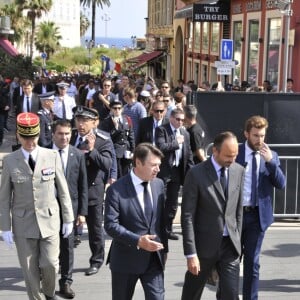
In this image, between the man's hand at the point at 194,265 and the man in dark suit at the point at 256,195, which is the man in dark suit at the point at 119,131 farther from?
the man's hand at the point at 194,265

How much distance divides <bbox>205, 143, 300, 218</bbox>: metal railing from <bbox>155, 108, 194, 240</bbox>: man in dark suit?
2.79ft

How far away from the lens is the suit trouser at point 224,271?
536 cm

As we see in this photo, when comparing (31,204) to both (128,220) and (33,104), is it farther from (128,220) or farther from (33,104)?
(33,104)

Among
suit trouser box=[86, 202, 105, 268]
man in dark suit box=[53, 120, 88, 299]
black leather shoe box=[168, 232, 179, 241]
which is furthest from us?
black leather shoe box=[168, 232, 179, 241]

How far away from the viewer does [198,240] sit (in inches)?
209

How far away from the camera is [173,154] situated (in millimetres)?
8570

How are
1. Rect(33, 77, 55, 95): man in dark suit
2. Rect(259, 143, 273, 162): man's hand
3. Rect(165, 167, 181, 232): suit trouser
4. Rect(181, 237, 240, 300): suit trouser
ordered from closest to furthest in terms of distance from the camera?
Rect(181, 237, 240, 300): suit trouser, Rect(259, 143, 273, 162): man's hand, Rect(165, 167, 181, 232): suit trouser, Rect(33, 77, 55, 95): man in dark suit

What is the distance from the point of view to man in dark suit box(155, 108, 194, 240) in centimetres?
844

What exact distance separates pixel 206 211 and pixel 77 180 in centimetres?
186

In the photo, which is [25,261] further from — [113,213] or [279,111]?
[279,111]

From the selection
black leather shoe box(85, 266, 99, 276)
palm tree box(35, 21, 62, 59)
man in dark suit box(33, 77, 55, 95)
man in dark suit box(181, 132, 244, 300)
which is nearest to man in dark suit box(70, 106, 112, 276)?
black leather shoe box(85, 266, 99, 276)

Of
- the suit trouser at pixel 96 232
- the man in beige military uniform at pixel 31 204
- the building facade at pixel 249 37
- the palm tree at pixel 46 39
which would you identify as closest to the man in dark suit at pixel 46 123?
the suit trouser at pixel 96 232

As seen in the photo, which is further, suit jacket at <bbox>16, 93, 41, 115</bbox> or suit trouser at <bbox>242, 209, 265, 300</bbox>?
suit jacket at <bbox>16, 93, 41, 115</bbox>

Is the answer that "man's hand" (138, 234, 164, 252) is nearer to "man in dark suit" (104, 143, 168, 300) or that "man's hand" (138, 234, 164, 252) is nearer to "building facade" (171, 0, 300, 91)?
"man in dark suit" (104, 143, 168, 300)
